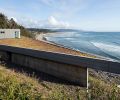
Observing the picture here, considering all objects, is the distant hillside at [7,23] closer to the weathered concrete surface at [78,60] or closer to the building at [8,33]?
the building at [8,33]

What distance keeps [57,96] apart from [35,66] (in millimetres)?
21027

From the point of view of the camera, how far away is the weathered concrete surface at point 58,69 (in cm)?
2319

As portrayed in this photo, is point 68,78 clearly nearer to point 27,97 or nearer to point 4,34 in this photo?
point 27,97

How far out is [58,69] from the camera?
25.5 meters

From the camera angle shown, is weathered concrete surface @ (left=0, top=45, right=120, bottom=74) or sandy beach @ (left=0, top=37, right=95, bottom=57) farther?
sandy beach @ (left=0, top=37, right=95, bottom=57)

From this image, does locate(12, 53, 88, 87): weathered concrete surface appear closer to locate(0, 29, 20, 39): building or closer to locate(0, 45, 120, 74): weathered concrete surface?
locate(0, 45, 120, 74): weathered concrete surface

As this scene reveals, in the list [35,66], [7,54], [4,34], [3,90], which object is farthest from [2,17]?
[3,90]

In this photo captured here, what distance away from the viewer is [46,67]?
26.8 metres

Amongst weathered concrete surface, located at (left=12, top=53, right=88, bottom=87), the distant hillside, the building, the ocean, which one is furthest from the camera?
the distant hillside

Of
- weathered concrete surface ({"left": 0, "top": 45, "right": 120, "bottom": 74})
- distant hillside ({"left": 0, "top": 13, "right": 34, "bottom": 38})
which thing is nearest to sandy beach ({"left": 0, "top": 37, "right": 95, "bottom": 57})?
weathered concrete surface ({"left": 0, "top": 45, "right": 120, "bottom": 74})

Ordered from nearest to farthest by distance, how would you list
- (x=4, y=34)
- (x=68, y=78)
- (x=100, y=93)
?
(x=100, y=93) < (x=68, y=78) < (x=4, y=34)


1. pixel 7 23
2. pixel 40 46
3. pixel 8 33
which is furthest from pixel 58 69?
pixel 7 23

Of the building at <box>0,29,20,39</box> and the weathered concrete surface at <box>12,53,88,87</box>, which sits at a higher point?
the building at <box>0,29,20,39</box>

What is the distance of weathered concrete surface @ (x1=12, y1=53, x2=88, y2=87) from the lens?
76.1ft
